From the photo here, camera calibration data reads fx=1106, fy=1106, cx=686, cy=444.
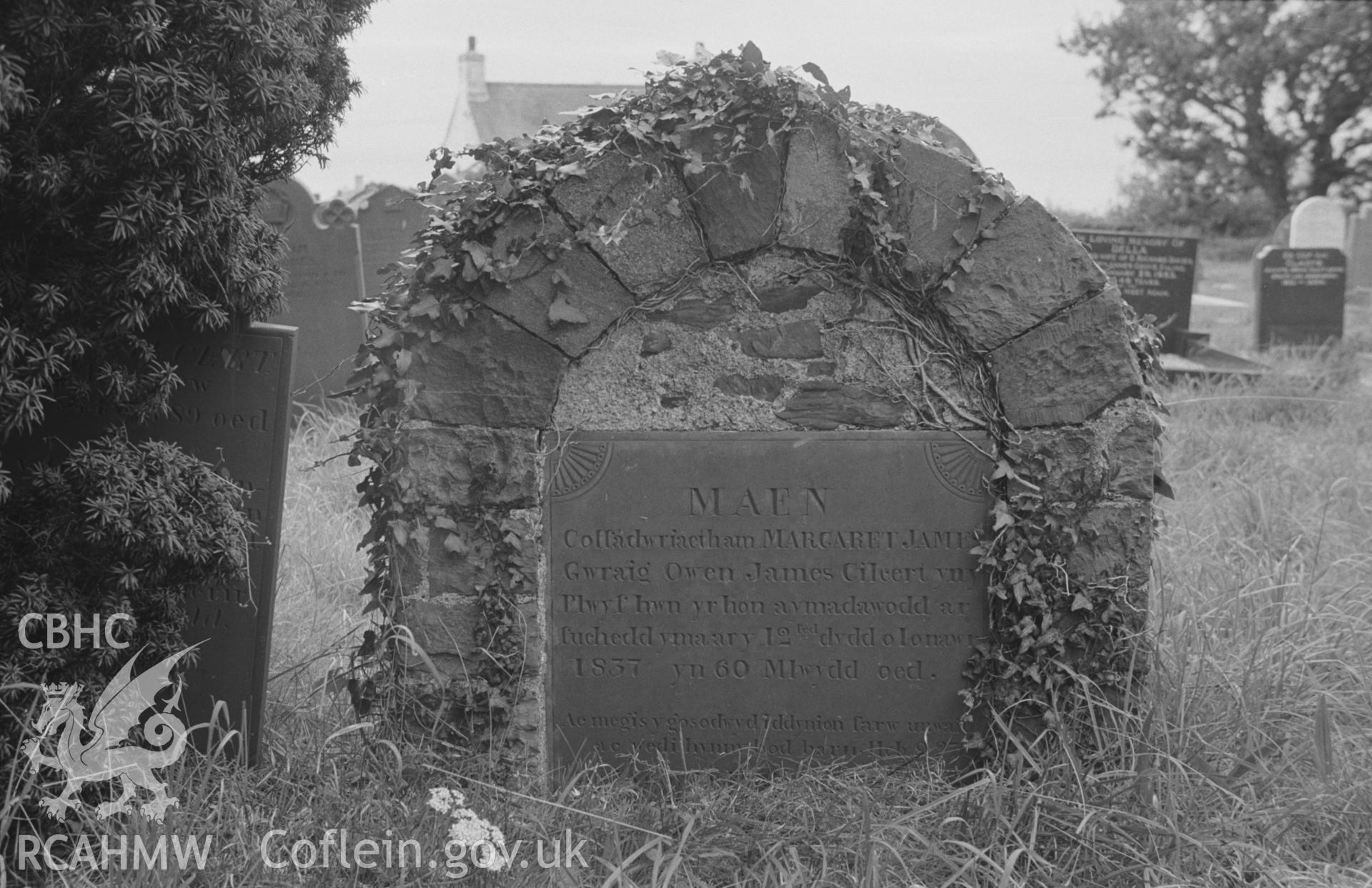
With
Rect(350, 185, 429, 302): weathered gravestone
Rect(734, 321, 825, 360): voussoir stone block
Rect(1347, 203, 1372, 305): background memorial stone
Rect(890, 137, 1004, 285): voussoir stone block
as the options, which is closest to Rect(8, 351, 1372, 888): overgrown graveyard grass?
Rect(734, 321, 825, 360): voussoir stone block

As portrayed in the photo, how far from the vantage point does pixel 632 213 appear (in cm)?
281

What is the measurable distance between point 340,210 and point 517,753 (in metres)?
5.69

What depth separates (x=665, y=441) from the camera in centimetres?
291

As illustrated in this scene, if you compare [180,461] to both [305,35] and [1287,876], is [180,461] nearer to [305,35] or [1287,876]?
[305,35]

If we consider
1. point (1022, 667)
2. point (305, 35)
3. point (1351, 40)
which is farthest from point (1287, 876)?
point (1351, 40)

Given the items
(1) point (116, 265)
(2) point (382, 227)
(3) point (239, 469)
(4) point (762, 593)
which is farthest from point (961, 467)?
(2) point (382, 227)

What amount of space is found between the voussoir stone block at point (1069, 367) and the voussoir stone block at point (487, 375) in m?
1.17

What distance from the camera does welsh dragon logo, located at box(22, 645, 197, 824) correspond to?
7.82 ft

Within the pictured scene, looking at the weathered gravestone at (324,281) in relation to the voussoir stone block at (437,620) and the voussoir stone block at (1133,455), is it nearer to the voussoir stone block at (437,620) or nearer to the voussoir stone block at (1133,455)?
the voussoir stone block at (437,620)

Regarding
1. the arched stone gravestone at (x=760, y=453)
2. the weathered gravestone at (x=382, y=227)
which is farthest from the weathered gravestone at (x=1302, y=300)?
the arched stone gravestone at (x=760, y=453)

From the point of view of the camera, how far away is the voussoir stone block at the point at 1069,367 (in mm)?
2820

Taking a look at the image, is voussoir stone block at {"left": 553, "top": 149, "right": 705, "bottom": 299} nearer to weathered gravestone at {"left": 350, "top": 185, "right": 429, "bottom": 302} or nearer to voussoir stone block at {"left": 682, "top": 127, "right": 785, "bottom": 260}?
voussoir stone block at {"left": 682, "top": 127, "right": 785, "bottom": 260}

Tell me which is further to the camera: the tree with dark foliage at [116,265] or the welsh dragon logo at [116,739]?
the welsh dragon logo at [116,739]

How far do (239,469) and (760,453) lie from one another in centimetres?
142
